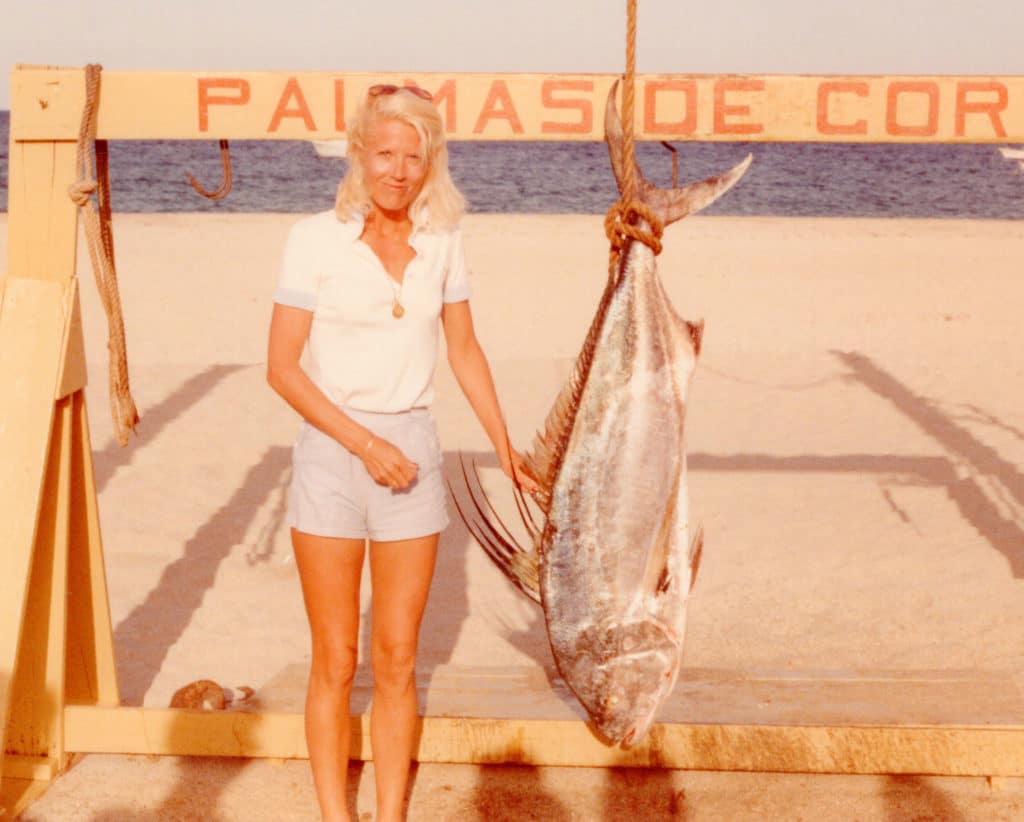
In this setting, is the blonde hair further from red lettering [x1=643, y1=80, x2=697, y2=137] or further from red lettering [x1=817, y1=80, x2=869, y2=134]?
red lettering [x1=817, y1=80, x2=869, y2=134]

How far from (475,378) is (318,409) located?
17.9 inches

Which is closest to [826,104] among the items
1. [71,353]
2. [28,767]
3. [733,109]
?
[733,109]

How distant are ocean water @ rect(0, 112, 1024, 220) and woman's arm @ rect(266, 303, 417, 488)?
26900mm

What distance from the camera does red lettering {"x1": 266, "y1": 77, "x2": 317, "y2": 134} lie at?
3367mm

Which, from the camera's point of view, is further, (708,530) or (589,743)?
(708,530)

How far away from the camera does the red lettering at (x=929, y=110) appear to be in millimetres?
3326

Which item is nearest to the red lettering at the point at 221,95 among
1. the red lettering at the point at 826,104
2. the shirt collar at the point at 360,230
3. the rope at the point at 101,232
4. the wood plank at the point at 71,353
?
the rope at the point at 101,232

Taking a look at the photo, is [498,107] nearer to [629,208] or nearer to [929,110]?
[629,208]

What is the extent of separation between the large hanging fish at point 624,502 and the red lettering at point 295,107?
0.99 m

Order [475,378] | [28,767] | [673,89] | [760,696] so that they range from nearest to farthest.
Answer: [475,378], [673,89], [28,767], [760,696]

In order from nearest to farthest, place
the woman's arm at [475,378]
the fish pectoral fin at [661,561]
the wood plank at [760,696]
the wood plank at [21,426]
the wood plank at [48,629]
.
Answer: the fish pectoral fin at [661,561], the woman's arm at [475,378], the wood plank at [21,426], the wood plank at [48,629], the wood plank at [760,696]

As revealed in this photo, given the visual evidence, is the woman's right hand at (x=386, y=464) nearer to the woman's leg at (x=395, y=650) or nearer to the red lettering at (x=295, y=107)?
the woman's leg at (x=395, y=650)

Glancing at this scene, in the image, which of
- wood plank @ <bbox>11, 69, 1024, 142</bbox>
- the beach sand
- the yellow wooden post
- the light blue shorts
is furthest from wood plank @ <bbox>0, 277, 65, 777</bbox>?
the light blue shorts

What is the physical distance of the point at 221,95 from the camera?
3.39 metres
